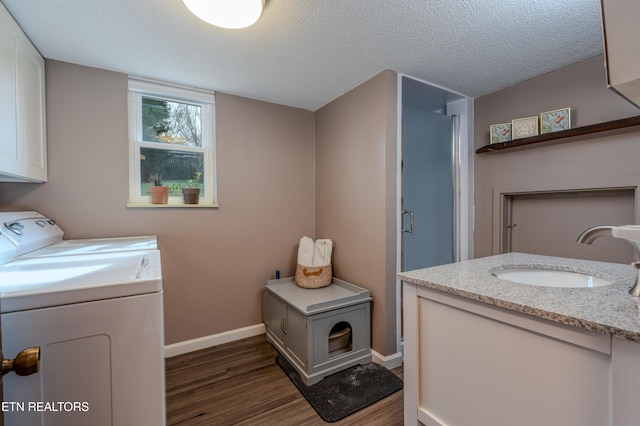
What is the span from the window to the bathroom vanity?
6.43ft

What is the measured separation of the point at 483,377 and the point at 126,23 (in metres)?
2.37

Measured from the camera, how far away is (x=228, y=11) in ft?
4.27

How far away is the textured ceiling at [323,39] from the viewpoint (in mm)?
1417

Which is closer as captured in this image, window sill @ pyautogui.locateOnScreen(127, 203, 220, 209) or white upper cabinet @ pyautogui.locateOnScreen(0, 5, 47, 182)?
white upper cabinet @ pyautogui.locateOnScreen(0, 5, 47, 182)

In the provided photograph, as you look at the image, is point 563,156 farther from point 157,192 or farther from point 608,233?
point 157,192

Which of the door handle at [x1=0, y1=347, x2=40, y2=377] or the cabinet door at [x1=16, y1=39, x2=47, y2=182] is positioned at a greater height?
the cabinet door at [x1=16, y1=39, x2=47, y2=182]

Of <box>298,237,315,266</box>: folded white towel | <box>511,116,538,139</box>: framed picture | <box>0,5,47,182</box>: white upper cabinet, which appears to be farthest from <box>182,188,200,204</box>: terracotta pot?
<box>511,116,538,139</box>: framed picture

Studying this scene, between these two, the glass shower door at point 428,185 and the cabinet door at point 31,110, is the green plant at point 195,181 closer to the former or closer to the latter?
the cabinet door at point 31,110

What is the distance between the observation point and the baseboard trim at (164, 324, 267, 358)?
2201mm

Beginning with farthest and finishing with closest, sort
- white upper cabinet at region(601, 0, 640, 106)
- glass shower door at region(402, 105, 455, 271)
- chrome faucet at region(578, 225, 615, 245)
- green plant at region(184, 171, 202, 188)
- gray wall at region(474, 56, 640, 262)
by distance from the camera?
glass shower door at region(402, 105, 455, 271)
green plant at region(184, 171, 202, 188)
gray wall at region(474, 56, 640, 262)
chrome faucet at region(578, 225, 615, 245)
white upper cabinet at region(601, 0, 640, 106)

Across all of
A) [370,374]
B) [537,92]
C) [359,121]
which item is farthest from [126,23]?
[537,92]

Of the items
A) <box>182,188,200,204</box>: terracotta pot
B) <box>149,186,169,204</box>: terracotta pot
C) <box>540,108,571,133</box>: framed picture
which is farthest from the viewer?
<box>182,188,200,204</box>: terracotta pot

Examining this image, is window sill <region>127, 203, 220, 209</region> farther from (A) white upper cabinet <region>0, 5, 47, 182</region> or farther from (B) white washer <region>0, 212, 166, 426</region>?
(B) white washer <region>0, 212, 166, 426</region>

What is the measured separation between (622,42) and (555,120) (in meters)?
1.65
